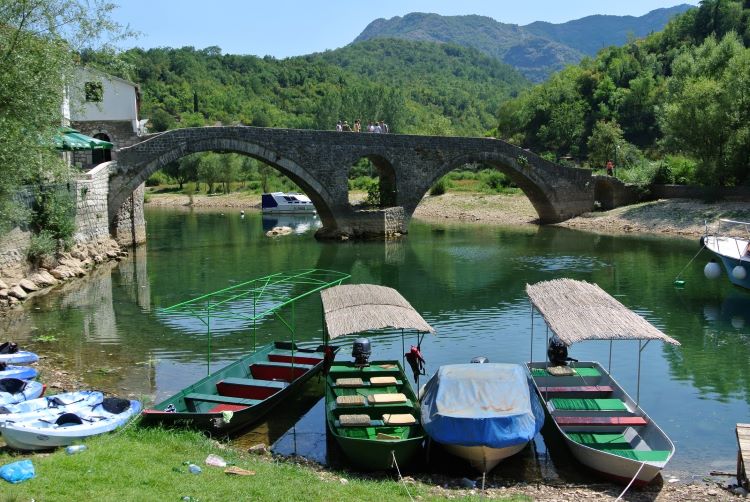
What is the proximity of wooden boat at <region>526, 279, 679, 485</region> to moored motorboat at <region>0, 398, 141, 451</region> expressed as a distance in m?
6.68

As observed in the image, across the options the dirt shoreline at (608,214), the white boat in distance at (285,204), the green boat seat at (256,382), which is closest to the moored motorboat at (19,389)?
the green boat seat at (256,382)

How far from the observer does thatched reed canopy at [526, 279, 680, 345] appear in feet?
38.4

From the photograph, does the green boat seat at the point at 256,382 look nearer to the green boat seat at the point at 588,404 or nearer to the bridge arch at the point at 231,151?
the green boat seat at the point at 588,404

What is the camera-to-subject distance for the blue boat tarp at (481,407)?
10188mm

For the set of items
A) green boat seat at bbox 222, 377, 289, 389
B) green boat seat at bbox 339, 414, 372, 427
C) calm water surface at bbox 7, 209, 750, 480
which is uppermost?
green boat seat at bbox 339, 414, 372, 427

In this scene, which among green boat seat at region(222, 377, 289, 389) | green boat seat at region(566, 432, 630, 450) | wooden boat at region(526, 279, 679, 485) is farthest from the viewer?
green boat seat at region(222, 377, 289, 389)

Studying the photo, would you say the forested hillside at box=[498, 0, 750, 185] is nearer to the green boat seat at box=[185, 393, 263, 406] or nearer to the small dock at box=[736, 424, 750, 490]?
the small dock at box=[736, 424, 750, 490]

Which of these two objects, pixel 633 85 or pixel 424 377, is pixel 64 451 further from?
pixel 633 85

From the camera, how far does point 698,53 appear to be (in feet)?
197

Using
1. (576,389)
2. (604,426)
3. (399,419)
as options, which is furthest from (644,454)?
(399,419)

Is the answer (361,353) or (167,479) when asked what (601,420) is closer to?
(361,353)

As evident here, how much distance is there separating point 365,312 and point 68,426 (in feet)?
17.0

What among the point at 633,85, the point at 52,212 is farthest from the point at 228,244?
the point at 633,85

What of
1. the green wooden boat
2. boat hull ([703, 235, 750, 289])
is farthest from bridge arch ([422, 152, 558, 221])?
the green wooden boat
